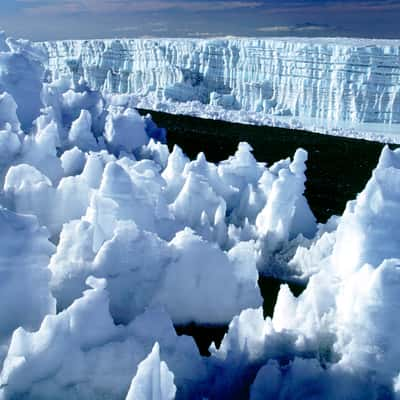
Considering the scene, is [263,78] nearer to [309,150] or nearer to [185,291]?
[309,150]

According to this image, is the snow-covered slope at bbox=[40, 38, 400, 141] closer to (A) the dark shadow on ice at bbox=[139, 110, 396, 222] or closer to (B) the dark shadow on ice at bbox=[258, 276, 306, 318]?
(A) the dark shadow on ice at bbox=[139, 110, 396, 222]

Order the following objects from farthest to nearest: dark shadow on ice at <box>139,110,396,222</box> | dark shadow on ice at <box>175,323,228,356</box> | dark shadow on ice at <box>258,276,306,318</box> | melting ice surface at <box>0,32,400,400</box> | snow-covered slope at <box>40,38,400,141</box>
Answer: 1. snow-covered slope at <box>40,38,400,141</box>
2. dark shadow on ice at <box>139,110,396,222</box>
3. dark shadow on ice at <box>258,276,306,318</box>
4. dark shadow on ice at <box>175,323,228,356</box>
5. melting ice surface at <box>0,32,400,400</box>

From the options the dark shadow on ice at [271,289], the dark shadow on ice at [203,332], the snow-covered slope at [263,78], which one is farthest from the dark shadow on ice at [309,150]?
the dark shadow on ice at [203,332]

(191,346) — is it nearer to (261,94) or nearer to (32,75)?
Result: (32,75)

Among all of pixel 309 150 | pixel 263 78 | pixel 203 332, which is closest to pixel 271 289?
pixel 203 332

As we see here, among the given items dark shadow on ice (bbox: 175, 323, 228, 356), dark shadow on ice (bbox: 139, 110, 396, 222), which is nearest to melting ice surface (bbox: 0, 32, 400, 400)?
dark shadow on ice (bbox: 175, 323, 228, 356)

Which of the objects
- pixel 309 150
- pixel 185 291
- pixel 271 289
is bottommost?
pixel 309 150
